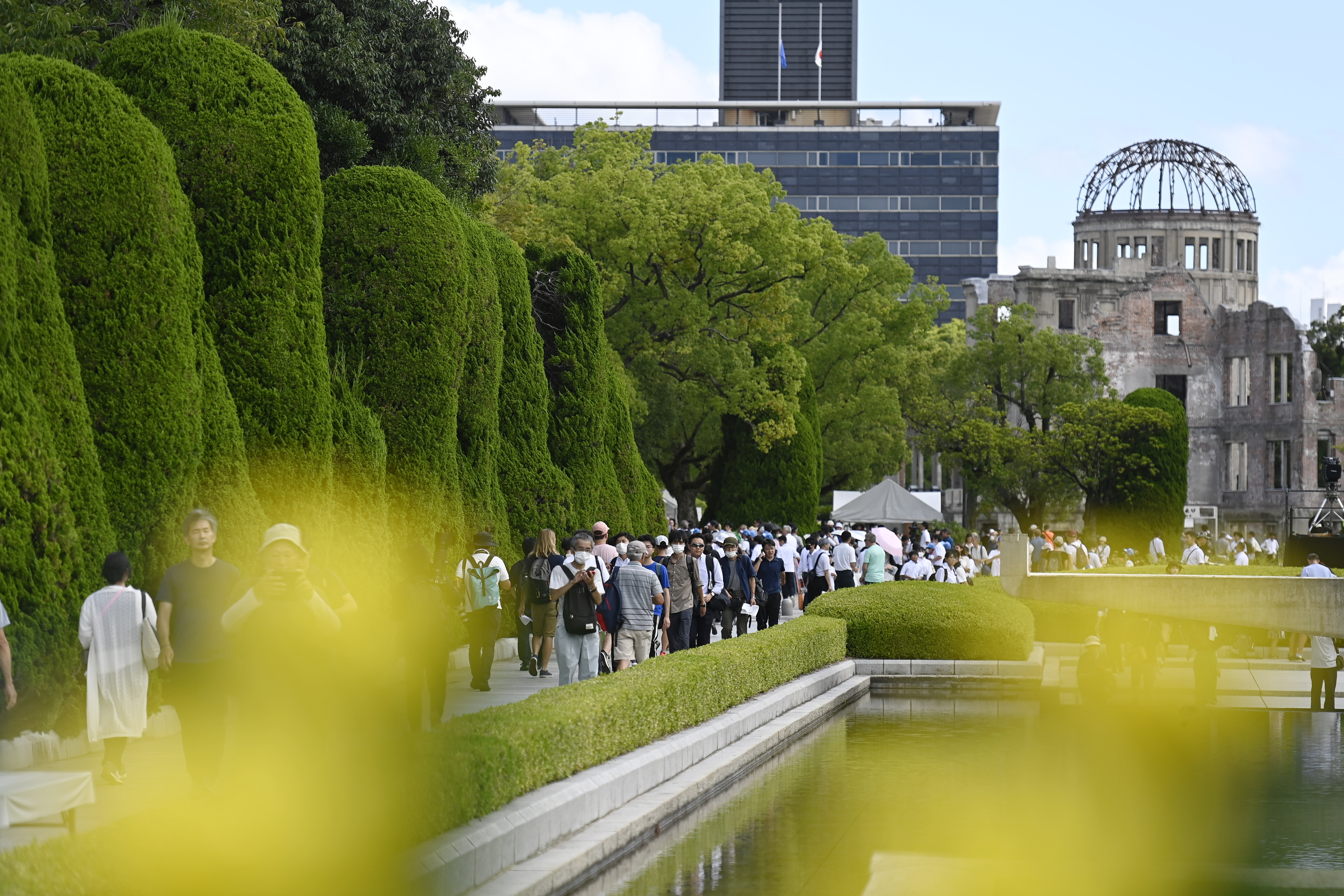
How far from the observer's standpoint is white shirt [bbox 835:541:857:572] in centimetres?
3027

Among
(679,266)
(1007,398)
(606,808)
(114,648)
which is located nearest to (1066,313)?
(1007,398)

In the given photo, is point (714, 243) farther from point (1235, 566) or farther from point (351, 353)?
point (351, 353)

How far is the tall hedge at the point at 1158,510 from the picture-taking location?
54344 millimetres

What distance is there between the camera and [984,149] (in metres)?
112

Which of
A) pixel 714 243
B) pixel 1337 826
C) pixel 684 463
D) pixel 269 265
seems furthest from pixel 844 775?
pixel 684 463

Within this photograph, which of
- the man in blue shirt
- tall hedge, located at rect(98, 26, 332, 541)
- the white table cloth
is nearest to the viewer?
the white table cloth

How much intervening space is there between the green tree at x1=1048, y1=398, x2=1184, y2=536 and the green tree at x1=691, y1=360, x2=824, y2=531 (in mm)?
10973

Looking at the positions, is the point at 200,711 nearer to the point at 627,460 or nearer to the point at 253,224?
the point at 253,224

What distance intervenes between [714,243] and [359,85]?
10.6 m

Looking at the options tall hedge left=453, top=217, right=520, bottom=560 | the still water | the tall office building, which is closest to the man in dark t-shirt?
the still water

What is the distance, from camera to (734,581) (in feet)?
73.7

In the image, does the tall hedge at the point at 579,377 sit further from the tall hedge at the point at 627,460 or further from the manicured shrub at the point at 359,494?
the manicured shrub at the point at 359,494

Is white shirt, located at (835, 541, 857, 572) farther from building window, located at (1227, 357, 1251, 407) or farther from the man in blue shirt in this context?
building window, located at (1227, 357, 1251, 407)

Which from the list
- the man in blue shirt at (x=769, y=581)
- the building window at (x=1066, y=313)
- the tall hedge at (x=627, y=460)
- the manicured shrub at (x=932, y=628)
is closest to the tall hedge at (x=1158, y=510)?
the building window at (x=1066, y=313)
